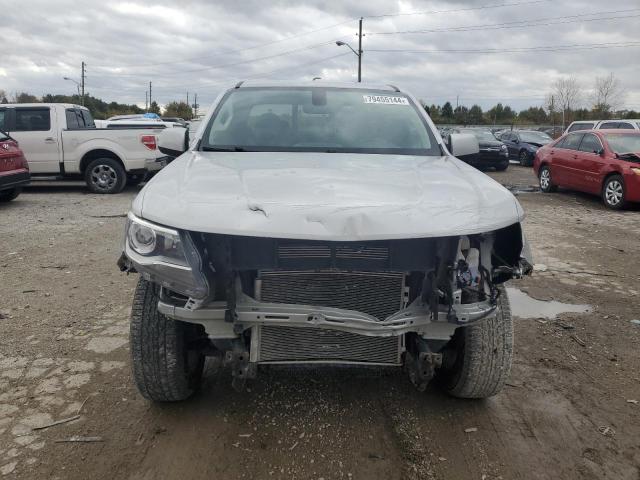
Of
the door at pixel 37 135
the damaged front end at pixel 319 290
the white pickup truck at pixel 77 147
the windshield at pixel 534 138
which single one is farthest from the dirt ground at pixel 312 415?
the windshield at pixel 534 138

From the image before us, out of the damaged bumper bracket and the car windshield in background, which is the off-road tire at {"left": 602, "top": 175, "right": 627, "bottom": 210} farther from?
the car windshield in background

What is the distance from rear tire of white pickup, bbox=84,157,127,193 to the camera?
38.4 ft

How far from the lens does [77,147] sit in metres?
11.6

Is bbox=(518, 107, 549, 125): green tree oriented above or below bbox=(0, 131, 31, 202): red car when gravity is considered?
above

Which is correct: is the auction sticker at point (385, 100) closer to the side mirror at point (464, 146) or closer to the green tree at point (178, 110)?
the side mirror at point (464, 146)

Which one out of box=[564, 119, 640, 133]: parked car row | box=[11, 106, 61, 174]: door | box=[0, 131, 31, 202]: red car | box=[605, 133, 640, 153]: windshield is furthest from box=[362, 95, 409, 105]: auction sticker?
box=[564, 119, 640, 133]: parked car row

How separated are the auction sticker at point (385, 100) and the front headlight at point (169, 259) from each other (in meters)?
2.25

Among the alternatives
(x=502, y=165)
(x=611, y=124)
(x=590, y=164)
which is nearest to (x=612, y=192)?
(x=590, y=164)

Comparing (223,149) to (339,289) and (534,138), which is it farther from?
(534,138)

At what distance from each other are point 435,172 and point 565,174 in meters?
10.6

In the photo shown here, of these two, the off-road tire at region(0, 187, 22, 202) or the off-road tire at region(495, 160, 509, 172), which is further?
the off-road tire at region(495, 160, 509, 172)

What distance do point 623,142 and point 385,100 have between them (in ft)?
29.8

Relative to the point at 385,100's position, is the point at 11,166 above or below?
below

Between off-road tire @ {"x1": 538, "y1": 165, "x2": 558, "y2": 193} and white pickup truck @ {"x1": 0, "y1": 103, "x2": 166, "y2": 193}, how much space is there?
29.5 feet
